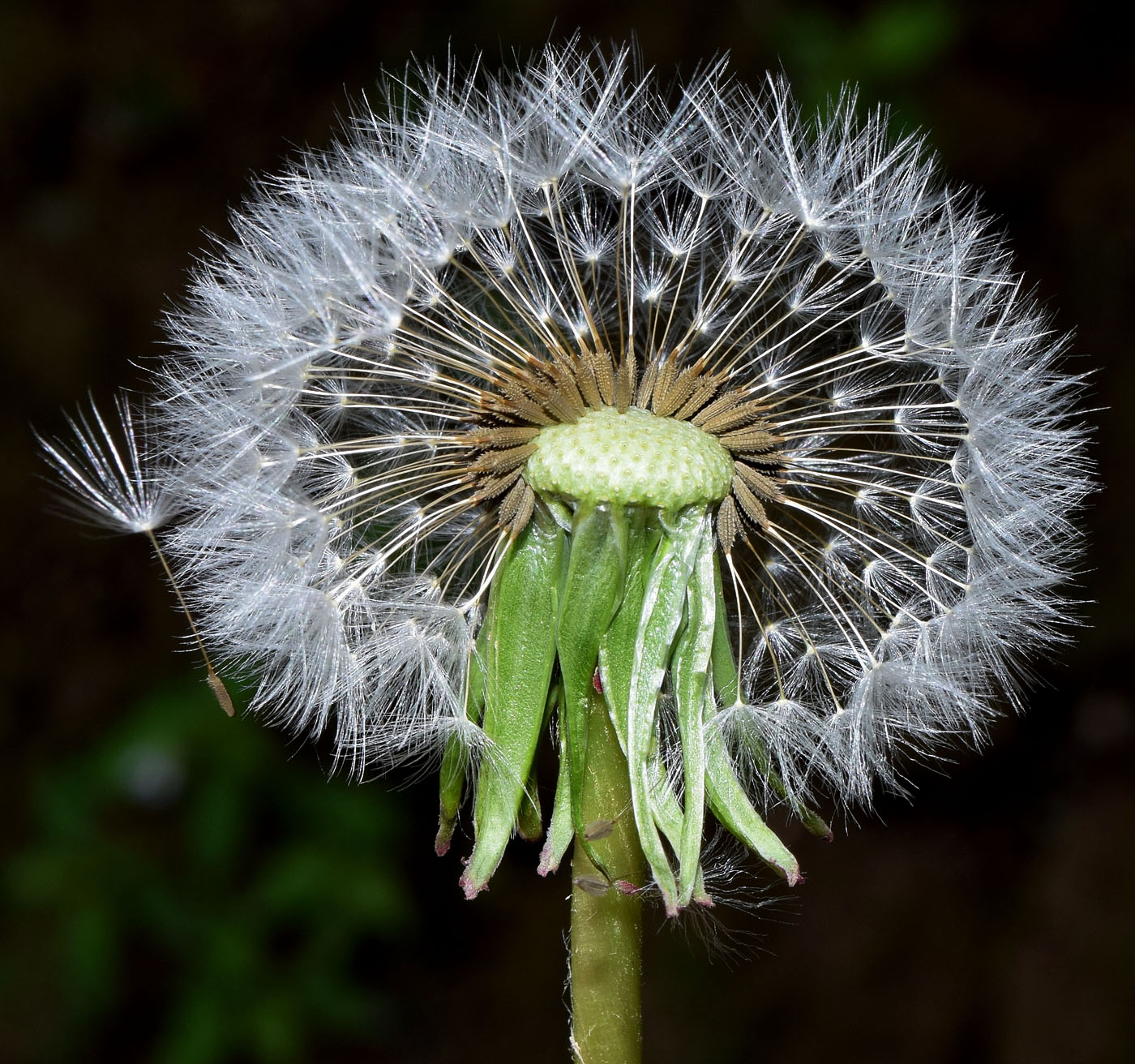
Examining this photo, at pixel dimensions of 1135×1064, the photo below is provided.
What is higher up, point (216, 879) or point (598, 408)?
point (598, 408)

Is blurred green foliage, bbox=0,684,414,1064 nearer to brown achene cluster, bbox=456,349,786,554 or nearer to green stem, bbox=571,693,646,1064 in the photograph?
Result: green stem, bbox=571,693,646,1064

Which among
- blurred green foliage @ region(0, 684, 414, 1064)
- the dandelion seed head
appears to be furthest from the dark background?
the dandelion seed head

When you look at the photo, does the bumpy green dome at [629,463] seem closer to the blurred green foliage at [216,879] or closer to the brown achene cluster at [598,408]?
the brown achene cluster at [598,408]

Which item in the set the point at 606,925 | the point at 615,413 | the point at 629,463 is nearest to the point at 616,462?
the point at 629,463

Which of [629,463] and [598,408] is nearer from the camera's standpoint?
[629,463]

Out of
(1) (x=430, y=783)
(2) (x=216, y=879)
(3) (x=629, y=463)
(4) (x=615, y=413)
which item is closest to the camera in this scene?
(3) (x=629, y=463)

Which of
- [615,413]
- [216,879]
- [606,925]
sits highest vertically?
[615,413]

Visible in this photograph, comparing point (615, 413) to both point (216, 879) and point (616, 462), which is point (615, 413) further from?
point (216, 879)
